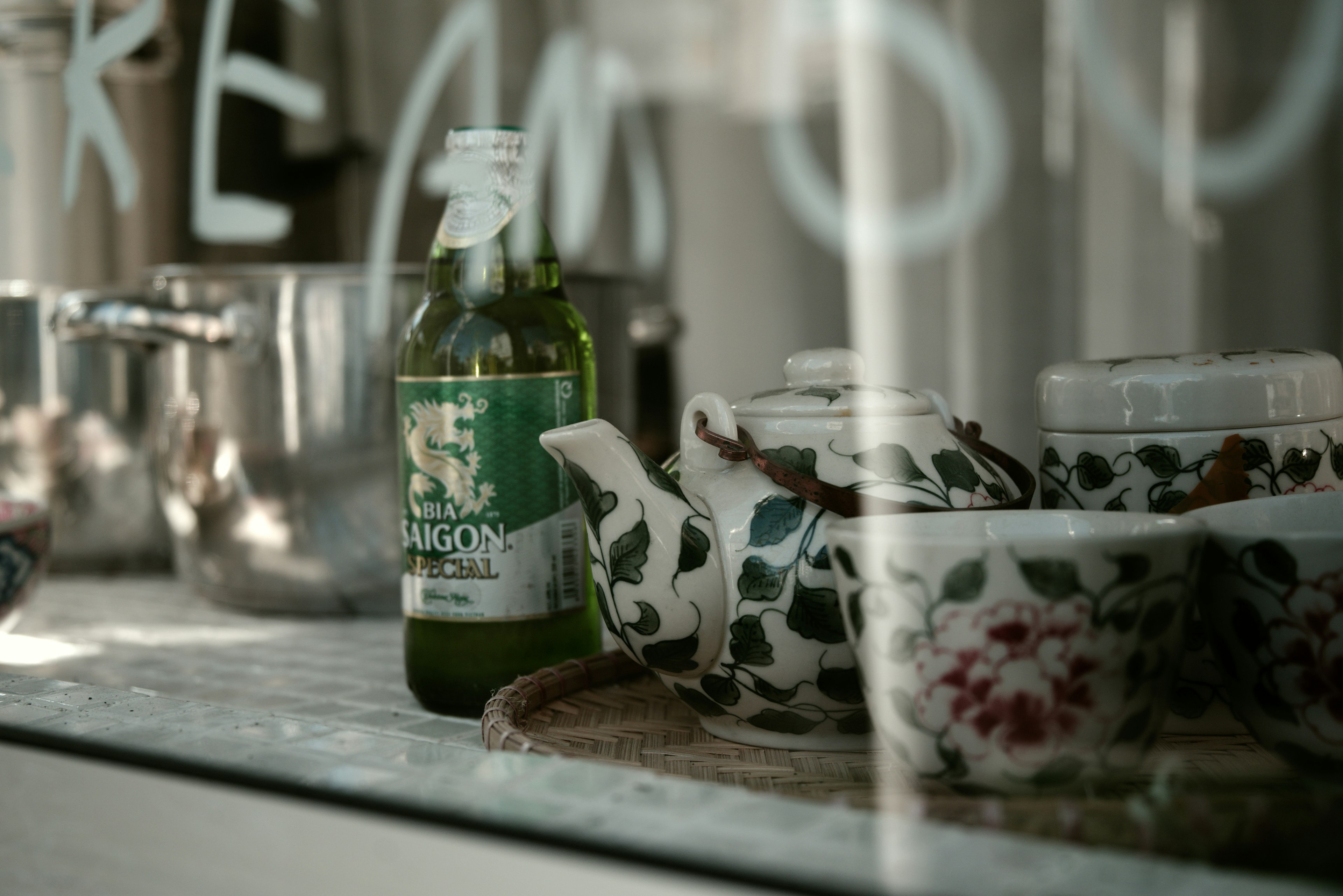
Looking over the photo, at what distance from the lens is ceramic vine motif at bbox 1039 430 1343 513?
1.40ft

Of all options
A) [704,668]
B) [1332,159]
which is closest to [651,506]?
[704,668]

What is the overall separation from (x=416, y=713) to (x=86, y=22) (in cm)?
64

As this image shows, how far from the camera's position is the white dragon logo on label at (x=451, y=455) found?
0.49m

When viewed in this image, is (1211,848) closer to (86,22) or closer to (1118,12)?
(1118,12)

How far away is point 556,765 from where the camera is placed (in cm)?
34

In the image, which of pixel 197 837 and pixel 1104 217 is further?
pixel 1104 217

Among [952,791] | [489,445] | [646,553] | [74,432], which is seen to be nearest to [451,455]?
[489,445]

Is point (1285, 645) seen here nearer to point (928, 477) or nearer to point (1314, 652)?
A: point (1314, 652)

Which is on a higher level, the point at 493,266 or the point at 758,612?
the point at 493,266

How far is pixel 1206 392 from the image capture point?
1.39 ft

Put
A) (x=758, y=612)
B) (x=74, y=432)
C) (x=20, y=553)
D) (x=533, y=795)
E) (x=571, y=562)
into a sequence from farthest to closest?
1. (x=74, y=432)
2. (x=20, y=553)
3. (x=571, y=562)
4. (x=758, y=612)
5. (x=533, y=795)

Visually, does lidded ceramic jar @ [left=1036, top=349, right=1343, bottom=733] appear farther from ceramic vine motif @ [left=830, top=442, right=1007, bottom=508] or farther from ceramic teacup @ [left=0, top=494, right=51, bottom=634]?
ceramic teacup @ [left=0, top=494, right=51, bottom=634]

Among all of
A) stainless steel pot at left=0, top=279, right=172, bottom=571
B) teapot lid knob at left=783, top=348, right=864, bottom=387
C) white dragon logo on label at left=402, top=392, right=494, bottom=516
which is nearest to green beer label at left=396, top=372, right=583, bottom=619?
white dragon logo on label at left=402, top=392, right=494, bottom=516

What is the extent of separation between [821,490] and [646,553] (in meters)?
0.07
